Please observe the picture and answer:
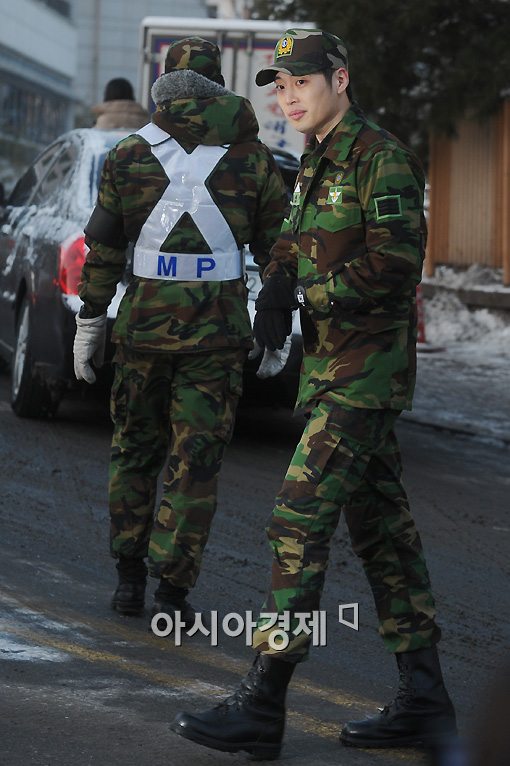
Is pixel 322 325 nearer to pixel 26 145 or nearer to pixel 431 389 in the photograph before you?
pixel 431 389

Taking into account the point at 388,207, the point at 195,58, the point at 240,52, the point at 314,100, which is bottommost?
the point at 388,207

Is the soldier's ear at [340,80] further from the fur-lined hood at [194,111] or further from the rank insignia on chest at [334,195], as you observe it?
the fur-lined hood at [194,111]

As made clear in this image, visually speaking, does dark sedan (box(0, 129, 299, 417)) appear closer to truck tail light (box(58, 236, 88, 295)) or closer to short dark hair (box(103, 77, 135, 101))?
truck tail light (box(58, 236, 88, 295))

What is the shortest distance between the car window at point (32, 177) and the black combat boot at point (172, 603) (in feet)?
16.6

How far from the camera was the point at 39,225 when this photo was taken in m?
9.59

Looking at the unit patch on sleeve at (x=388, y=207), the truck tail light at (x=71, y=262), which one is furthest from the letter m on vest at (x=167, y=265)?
the truck tail light at (x=71, y=262)

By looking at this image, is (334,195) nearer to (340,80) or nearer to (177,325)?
(340,80)

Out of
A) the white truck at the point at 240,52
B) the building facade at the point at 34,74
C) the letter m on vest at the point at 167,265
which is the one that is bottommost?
the letter m on vest at the point at 167,265

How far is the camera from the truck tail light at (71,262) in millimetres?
8789

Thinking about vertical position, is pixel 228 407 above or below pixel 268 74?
below

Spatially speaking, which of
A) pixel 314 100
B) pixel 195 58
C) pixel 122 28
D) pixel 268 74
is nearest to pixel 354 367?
pixel 314 100

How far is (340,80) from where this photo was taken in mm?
4309

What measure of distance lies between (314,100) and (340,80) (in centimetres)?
10

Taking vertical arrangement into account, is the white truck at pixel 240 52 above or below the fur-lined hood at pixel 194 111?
above
